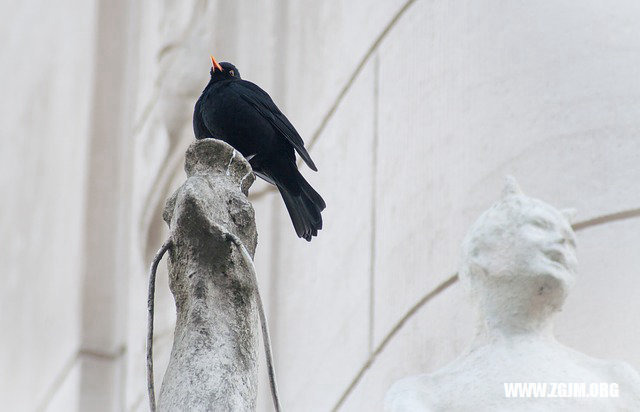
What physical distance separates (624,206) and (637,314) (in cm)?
46

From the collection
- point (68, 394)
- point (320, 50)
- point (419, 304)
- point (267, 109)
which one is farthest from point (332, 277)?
point (68, 394)

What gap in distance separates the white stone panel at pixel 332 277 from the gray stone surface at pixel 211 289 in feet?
11.3

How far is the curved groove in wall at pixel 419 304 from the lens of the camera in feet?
23.0

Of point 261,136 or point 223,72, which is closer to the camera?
point 261,136

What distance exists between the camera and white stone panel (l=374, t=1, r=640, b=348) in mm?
7207

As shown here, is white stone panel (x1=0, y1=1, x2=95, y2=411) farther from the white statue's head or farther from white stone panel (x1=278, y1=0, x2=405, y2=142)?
the white statue's head

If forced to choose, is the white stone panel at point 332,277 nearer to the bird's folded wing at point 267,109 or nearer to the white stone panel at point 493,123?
the white stone panel at point 493,123

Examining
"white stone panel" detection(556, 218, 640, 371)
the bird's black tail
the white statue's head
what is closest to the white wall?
"white stone panel" detection(556, 218, 640, 371)

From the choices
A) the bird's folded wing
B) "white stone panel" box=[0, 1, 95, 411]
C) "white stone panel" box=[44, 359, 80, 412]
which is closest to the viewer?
the bird's folded wing

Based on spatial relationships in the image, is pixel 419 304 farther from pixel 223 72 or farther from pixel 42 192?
pixel 42 192

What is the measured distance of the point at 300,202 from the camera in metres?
6.06

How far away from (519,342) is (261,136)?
1.08 metres

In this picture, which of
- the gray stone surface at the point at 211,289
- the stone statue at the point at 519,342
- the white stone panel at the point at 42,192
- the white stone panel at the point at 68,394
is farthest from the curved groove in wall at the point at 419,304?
the white stone panel at the point at 42,192

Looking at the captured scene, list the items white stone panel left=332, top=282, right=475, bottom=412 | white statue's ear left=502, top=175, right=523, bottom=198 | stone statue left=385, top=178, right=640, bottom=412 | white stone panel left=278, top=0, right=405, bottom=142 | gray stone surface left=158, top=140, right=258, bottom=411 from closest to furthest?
gray stone surface left=158, top=140, right=258, bottom=411
stone statue left=385, top=178, right=640, bottom=412
white statue's ear left=502, top=175, right=523, bottom=198
white stone panel left=332, top=282, right=475, bottom=412
white stone panel left=278, top=0, right=405, bottom=142
